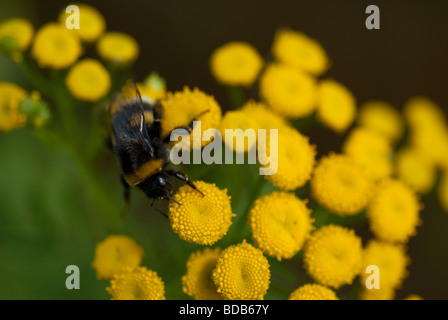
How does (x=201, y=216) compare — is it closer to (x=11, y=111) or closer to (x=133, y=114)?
(x=133, y=114)

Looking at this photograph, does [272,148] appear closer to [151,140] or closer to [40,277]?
[151,140]

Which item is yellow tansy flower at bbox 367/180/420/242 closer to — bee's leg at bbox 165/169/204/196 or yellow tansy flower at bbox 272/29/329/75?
yellow tansy flower at bbox 272/29/329/75

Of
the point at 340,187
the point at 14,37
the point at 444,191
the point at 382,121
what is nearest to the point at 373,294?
the point at 340,187

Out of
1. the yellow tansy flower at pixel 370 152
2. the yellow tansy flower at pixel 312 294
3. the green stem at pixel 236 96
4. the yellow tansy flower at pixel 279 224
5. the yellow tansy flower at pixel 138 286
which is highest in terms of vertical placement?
the green stem at pixel 236 96

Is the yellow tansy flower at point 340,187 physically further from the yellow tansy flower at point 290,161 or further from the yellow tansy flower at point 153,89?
the yellow tansy flower at point 153,89

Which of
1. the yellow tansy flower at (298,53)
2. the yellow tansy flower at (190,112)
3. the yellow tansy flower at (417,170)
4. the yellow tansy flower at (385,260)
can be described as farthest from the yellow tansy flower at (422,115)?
the yellow tansy flower at (190,112)

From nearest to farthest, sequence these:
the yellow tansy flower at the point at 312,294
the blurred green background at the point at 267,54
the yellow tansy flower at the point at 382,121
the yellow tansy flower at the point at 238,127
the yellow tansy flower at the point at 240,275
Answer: the yellow tansy flower at the point at 240,275
the yellow tansy flower at the point at 312,294
the yellow tansy flower at the point at 238,127
the blurred green background at the point at 267,54
the yellow tansy flower at the point at 382,121

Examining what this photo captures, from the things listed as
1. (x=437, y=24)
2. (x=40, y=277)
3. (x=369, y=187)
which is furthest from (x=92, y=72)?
(x=437, y=24)

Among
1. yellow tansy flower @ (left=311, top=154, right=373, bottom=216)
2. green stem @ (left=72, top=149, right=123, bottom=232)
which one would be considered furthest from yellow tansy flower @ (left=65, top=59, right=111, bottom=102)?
yellow tansy flower @ (left=311, top=154, right=373, bottom=216)
